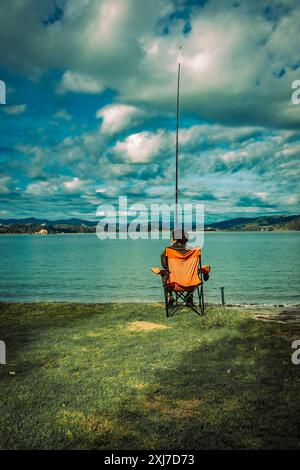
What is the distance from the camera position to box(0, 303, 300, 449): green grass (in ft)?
14.4

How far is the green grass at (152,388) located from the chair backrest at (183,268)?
161cm

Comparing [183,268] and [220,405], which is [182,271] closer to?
[183,268]

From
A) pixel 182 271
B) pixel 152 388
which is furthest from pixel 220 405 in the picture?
pixel 182 271

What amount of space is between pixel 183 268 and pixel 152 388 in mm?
6047

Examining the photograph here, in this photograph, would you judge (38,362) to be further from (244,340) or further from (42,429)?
(244,340)

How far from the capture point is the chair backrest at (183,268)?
1152 centimetres

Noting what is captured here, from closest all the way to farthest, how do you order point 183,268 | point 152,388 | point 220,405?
point 220,405, point 152,388, point 183,268

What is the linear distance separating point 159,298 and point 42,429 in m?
23.2

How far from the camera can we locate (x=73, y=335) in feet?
31.4

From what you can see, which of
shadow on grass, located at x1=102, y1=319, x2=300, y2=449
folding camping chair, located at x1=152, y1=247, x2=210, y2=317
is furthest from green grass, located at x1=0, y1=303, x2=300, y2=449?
folding camping chair, located at x1=152, y1=247, x2=210, y2=317

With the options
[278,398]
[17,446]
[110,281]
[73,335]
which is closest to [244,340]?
[278,398]

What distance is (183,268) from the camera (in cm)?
1163

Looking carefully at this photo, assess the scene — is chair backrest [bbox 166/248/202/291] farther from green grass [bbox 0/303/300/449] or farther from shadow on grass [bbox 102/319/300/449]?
shadow on grass [bbox 102/319/300/449]

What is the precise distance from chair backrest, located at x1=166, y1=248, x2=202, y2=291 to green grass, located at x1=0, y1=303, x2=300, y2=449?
5.27ft
